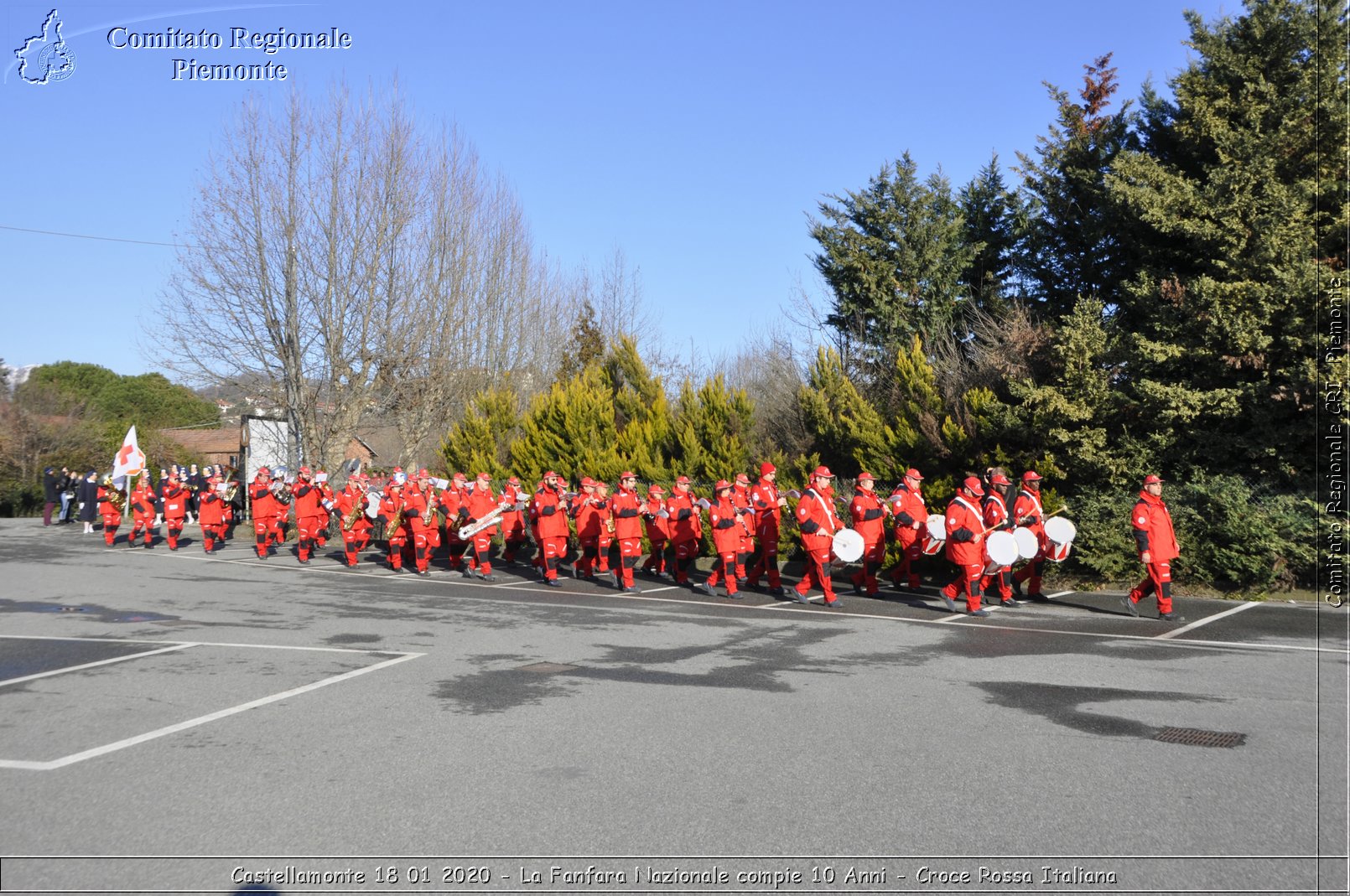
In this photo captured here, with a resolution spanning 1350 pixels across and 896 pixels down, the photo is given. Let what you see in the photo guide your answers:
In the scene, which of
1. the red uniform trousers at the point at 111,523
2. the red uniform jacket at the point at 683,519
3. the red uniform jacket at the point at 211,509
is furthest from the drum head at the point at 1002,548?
the red uniform trousers at the point at 111,523

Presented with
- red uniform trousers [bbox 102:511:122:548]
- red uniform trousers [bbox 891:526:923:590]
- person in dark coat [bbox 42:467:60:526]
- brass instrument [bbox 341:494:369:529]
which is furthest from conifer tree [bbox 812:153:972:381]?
person in dark coat [bbox 42:467:60:526]

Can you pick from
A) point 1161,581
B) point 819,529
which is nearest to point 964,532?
point 819,529

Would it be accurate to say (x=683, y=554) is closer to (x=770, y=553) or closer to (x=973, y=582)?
(x=770, y=553)

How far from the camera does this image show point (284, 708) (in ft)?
25.9

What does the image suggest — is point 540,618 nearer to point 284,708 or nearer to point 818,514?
point 818,514

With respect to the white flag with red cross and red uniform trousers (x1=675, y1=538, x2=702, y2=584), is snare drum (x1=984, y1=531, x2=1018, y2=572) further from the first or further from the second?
the white flag with red cross

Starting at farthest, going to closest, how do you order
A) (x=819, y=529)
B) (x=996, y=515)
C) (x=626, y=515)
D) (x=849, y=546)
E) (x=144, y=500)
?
(x=144, y=500), (x=626, y=515), (x=819, y=529), (x=849, y=546), (x=996, y=515)

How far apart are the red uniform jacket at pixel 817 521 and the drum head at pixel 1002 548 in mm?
2380

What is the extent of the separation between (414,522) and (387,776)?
13.5m

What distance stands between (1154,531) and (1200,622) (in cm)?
120

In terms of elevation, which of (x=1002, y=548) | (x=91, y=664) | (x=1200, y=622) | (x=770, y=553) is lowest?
(x=91, y=664)

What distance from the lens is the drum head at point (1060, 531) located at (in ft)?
45.9

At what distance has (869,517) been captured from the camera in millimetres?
15062

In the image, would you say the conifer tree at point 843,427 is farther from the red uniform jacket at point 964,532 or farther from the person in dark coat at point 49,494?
the person in dark coat at point 49,494
